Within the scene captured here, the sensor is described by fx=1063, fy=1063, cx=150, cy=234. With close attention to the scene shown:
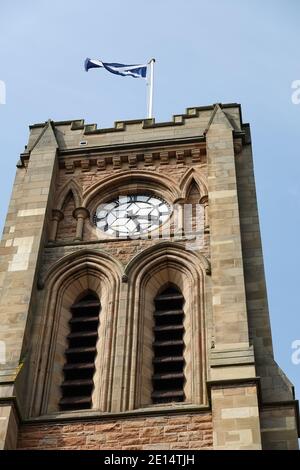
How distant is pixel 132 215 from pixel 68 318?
15.2ft

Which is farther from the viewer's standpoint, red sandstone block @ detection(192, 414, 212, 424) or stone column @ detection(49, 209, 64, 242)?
stone column @ detection(49, 209, 64, 242)

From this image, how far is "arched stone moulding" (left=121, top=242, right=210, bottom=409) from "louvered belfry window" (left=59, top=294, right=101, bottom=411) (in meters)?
0.95

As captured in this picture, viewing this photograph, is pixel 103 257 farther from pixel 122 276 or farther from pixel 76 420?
pixel 76 420

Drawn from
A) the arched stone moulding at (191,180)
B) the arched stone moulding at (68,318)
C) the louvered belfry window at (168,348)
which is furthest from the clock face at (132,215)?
the louvered belfry window at (168,348)

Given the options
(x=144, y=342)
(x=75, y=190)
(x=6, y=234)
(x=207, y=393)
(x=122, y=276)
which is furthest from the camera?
(x=75, y=190)

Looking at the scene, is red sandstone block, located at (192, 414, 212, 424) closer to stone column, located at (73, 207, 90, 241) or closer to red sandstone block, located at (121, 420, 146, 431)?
red sandstone block, located at (121, 420, 146, 431)

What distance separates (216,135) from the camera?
29.9 meters

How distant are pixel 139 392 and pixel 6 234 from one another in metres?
6.71

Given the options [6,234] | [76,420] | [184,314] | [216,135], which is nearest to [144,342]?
[184,314]

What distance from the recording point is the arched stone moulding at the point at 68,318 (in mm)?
22891

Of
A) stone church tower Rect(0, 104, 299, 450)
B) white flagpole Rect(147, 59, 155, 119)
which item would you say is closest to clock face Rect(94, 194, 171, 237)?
stone church tower Rect(0, 104, 299, 450)

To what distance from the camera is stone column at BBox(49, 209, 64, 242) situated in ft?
90.8

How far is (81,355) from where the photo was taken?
24234 millimetres

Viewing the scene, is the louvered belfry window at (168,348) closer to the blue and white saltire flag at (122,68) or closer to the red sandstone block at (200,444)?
the red sandstone block at (200,444)
